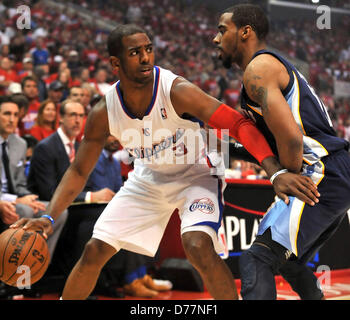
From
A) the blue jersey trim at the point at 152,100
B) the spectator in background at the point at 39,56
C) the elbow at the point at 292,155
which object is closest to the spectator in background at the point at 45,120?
the blue jersey trim at the point at 152,100

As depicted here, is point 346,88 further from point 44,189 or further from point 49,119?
point 44,189

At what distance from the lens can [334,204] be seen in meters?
2.34

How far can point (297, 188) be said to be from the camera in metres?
2.22

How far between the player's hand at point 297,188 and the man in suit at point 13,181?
7.45 feet

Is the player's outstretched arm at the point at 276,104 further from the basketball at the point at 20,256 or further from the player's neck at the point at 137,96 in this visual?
the basketball at the point at 20,256

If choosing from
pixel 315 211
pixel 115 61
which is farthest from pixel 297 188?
pixel 115 61

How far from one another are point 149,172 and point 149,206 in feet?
0.69

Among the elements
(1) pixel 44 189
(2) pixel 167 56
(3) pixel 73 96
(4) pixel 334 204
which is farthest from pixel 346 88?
(4) pixel 334 204

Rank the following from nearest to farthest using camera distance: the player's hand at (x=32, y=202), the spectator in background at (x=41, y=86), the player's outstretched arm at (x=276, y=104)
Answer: the player's outstretched arm at (x=276, y=104)
the player's hand at (x=32, y=202)
the spectator in background at (x=41, y=86)

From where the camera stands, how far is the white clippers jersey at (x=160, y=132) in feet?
9.40

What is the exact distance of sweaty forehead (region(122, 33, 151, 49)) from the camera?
2.74 metres

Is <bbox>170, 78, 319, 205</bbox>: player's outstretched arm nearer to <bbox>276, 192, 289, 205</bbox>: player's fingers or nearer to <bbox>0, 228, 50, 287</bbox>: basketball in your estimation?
<bbox>276, 192, 289, 205</bbox>: player's fingers

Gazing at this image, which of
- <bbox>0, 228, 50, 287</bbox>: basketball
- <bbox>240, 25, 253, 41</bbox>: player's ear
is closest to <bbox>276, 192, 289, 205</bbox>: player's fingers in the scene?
<bbox>240, 25, 253, 41</bbox>: player's ear

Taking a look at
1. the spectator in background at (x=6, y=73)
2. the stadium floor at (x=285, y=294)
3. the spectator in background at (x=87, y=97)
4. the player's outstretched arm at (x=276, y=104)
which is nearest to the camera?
the player's outstretched arm at (x=276, y=104)
